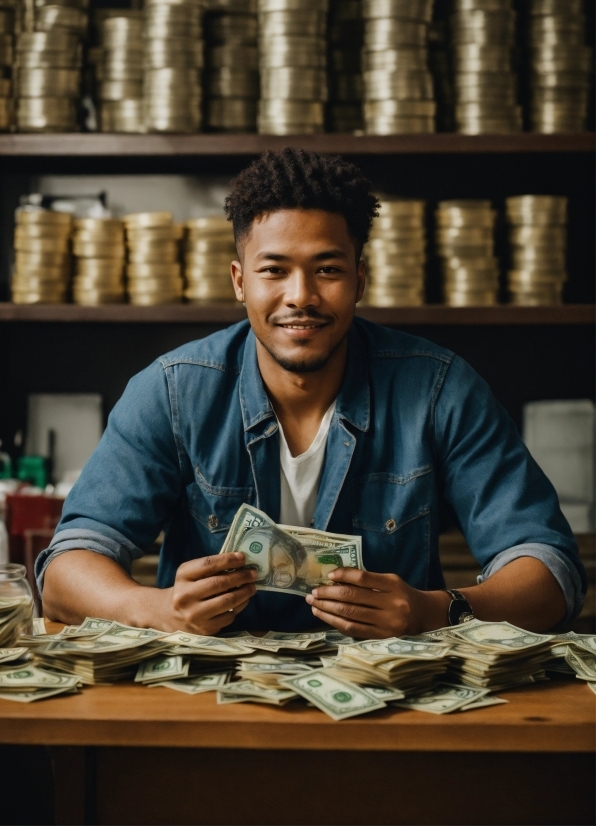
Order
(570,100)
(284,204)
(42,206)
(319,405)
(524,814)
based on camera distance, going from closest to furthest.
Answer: (524,814) < (284,204) < (319,405) < (570,100) < (42,206)

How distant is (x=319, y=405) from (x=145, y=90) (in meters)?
1.47

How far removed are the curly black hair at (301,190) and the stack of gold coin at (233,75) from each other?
43.3 inches

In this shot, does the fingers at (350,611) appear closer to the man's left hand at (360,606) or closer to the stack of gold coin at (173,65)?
the man's left hand at (360,606)

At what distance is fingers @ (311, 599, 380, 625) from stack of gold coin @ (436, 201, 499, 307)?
1.65 m

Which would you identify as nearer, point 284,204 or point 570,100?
point 284,204

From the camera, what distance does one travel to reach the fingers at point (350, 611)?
1.40 m

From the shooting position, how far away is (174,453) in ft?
6.05

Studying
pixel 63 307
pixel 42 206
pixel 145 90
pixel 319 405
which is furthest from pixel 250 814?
pixel 42 206

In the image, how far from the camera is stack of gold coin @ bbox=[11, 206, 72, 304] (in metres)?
2.89

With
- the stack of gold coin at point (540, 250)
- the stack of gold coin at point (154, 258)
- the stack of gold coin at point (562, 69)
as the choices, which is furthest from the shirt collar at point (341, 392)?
the stack of gold coin at point (562, 69)

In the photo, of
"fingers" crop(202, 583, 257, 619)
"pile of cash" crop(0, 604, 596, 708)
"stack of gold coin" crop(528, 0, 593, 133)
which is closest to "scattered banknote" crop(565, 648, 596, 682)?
"pile of cash" crop(0, 604, 596, 708)

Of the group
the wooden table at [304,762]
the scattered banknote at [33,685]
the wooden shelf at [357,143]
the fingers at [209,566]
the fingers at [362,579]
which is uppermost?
the wooden shelf at [357,143]

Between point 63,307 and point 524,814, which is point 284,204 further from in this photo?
point 63,307

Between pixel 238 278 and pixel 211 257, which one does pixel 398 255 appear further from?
pixel 238 278
